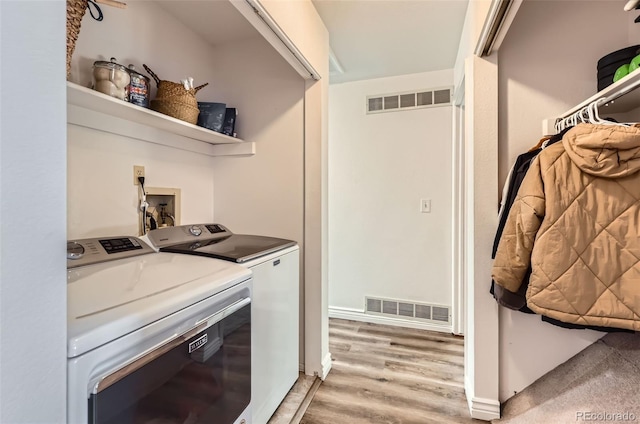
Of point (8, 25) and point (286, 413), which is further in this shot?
point (286, 413)

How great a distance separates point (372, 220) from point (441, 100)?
1.24 meters

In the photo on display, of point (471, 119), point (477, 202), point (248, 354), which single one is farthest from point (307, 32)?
point (248, 354)

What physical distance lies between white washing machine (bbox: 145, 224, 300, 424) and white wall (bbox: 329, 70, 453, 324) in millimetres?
1186

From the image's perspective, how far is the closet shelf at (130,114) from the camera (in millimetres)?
1121

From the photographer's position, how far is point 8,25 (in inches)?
15.5

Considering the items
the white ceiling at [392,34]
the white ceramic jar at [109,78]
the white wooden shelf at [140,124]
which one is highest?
the white ceiling at [392,34]

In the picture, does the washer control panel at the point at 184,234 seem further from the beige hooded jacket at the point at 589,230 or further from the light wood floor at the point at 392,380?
the beige hooded jacket at the point at 589,230

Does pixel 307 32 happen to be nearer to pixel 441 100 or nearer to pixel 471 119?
pixel 471 119

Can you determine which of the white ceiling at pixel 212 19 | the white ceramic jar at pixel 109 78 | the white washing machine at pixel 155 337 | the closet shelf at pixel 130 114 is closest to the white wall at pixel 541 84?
the white washing machine at pixel 155 337

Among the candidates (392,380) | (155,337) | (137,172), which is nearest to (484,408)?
(392,380)

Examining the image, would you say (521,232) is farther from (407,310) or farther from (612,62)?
(407,310)

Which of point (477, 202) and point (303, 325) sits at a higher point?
point (477, 202)

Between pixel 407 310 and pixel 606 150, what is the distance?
206 cm

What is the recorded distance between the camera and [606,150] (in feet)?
3.36
